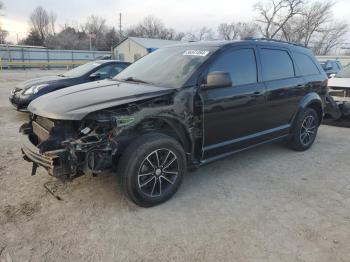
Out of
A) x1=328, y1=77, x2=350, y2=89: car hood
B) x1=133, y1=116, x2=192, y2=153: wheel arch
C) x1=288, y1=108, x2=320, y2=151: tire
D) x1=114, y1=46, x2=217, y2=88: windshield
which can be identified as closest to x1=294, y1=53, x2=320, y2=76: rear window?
x1=288, y1=108, x2=320, y2=151: tire

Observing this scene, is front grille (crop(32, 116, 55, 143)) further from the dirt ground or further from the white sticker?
the white sticker

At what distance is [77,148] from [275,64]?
3.29 metres

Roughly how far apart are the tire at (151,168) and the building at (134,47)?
115 feet

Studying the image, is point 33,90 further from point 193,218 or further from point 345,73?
point 345,73

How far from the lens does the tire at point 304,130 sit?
5.41 m

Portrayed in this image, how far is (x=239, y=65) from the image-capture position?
14.0 feet

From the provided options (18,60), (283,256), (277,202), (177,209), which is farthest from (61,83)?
(18,60)

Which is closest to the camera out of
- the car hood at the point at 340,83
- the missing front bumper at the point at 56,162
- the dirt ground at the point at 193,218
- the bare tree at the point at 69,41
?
the dirt ground at the point at 193,218

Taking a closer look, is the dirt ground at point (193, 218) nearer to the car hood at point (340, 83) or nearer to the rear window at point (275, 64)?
the rear window at point (275, 64)

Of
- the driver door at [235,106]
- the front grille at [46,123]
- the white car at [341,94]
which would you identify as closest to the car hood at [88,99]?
the front grille at [46,123]

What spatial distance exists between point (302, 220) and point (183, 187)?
1.48 m

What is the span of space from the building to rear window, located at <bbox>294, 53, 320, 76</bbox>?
33.0 metres

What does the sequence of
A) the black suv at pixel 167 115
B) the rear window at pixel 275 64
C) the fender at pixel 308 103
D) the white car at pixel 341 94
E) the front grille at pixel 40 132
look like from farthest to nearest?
the white car at pixel 341 94, the fender at pixel 308 103, the rear window at pixel 275 64, the front grille at pixel 40 132, the black suv at pixel 167 115

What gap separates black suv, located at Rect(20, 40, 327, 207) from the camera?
10.5 ft
